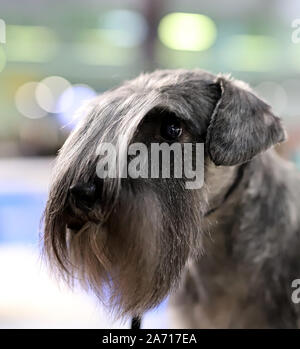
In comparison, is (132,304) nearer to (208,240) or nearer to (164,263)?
(164,263)

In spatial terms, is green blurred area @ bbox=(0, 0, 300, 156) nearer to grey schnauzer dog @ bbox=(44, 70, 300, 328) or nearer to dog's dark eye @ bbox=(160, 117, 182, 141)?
grey schnauzer dog @ bbox=(44, 70, 300, 328)

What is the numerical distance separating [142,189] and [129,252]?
0.47 feet

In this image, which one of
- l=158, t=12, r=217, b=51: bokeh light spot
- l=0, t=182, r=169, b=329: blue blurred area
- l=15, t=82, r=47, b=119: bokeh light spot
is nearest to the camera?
l=0, t=182, r=169, b=329: blue blurred area

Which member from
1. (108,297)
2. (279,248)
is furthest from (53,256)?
(279,248)

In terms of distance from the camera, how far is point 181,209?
1.18 m

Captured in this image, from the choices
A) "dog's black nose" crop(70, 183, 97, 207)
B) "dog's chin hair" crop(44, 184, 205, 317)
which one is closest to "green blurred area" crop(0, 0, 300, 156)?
"dog's chin hair" crop(44, 184, 205, 317)

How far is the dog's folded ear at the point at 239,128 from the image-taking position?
120 cm

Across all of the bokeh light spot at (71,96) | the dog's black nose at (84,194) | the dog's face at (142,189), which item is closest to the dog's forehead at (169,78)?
the dog's face at (142,189)

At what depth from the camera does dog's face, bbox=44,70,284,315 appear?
42.6 inches

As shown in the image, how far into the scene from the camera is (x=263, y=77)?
4719 millimetres

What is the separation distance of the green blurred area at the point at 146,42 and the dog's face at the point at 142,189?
10.9 ft

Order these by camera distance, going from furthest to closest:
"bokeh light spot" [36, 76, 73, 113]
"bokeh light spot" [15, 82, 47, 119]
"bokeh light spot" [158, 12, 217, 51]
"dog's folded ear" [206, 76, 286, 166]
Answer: "bokeh light spot" [158, 12, 217, 51] → "bokeh light spot" [15, 82, 47, 119] → "bokeh light spot" [36, 76, 73, 113] → "dog's folded ear" [206, 76, 286, 166]

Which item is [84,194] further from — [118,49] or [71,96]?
[118,49]
